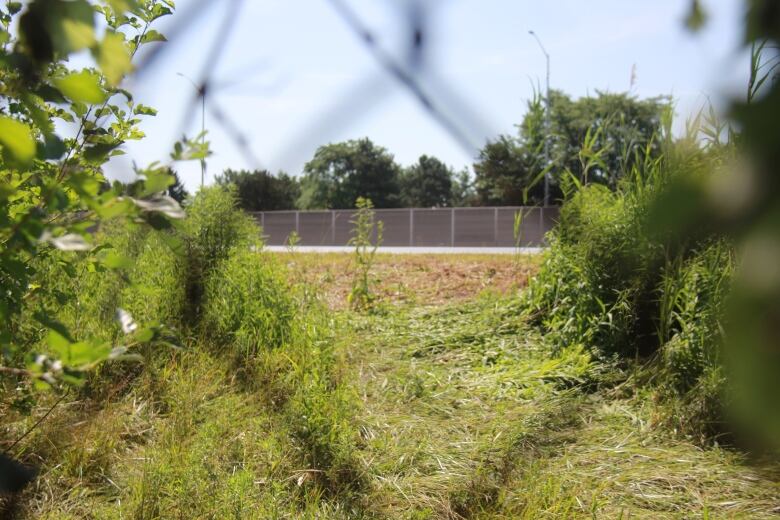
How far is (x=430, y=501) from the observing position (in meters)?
1.80

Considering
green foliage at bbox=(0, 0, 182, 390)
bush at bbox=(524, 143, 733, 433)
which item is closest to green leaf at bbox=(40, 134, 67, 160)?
green foliage at bbox=(0, 0, 182, 390)

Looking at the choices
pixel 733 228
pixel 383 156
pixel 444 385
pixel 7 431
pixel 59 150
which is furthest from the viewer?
pixel 444 385

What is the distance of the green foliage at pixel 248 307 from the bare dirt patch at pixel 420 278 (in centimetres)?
57

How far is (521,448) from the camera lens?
2064 millimetres

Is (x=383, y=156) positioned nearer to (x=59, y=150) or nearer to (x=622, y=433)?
(x=59, y=150)

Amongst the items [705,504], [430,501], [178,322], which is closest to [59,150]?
[430,501]

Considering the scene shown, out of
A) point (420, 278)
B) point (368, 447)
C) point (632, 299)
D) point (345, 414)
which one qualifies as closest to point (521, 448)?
point (368, 447)

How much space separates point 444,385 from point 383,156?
181 cm

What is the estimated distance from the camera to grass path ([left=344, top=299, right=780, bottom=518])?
5.72 feet

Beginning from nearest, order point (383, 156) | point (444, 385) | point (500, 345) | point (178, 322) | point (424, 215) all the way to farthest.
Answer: point (383, 156)
point (444, 385)
point (178, 322)
point (500, 345)
point (424, 215)

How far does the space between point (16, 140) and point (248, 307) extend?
282 cm

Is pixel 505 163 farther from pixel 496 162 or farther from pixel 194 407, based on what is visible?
pixel 194 407

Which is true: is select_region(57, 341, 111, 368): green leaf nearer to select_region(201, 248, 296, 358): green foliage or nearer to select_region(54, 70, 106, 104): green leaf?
select_region(54, 70, 106, 104): green leaf

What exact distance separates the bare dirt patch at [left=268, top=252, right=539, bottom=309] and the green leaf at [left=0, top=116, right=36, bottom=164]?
352 cm
